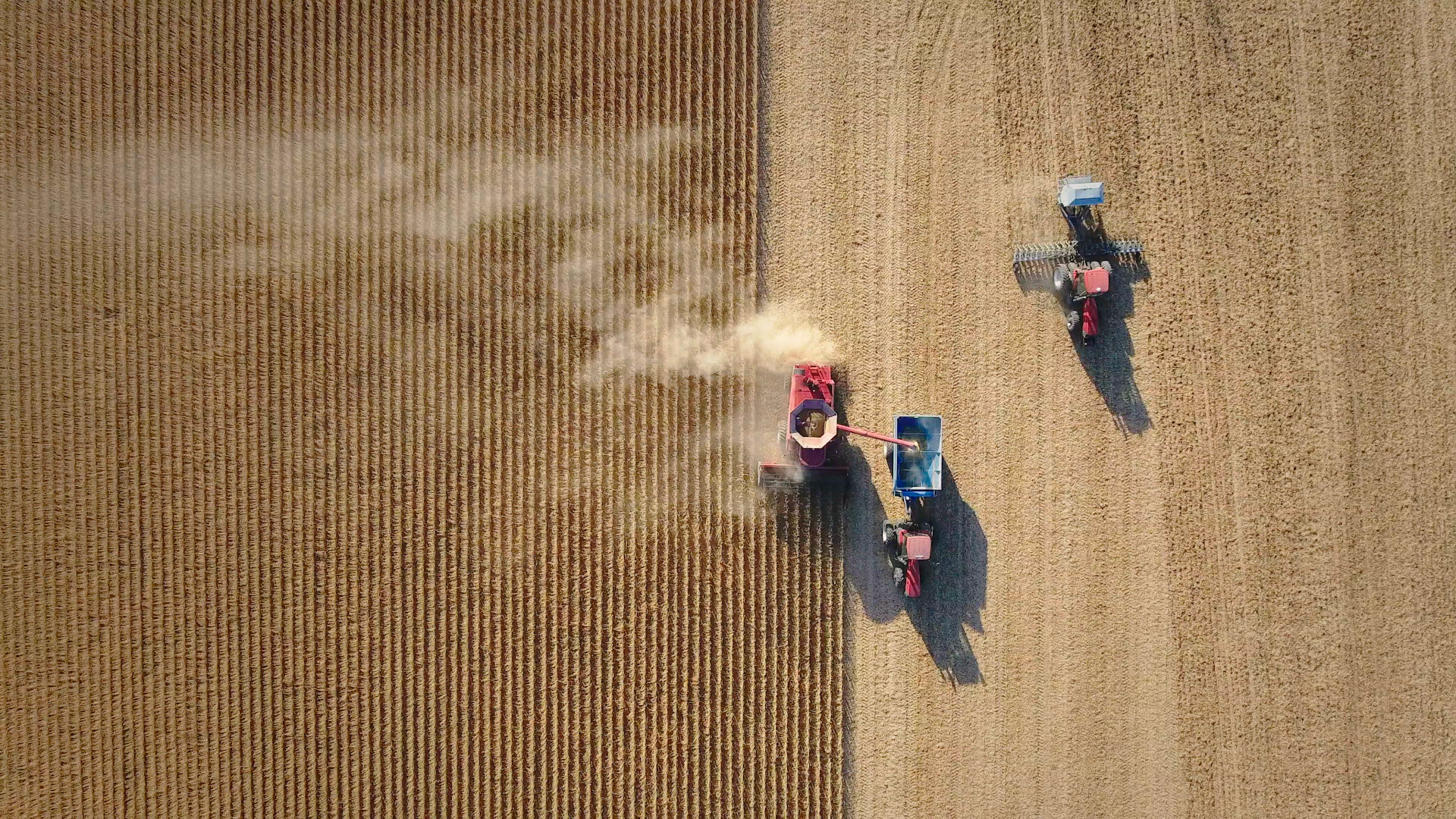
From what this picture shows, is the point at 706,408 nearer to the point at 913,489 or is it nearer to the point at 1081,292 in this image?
the point at 913,489

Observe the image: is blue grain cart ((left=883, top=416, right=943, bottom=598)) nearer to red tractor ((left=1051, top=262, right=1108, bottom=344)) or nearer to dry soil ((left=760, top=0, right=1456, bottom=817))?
dry soil ((left=760, top=0, right=1456, bottom=817))

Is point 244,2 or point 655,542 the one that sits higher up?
point 244,2

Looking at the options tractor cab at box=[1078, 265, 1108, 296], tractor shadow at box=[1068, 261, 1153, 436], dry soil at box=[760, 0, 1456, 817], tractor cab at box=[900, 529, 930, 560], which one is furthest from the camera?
tractor shadow at box=[1068, 261, 1153, 436]

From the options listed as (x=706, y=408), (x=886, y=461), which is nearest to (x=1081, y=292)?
(x=886, y=461)

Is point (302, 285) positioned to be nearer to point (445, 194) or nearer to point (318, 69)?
point (445, 194)

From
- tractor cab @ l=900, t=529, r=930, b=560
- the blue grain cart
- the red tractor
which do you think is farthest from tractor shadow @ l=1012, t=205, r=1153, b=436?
tractor cab @ l=900, t=529, r=930, b=560

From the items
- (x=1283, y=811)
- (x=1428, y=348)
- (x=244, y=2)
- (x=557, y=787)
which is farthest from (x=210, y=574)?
(x=1428, y=348)
